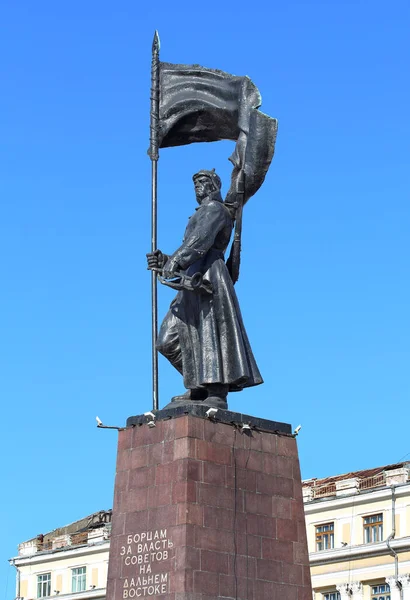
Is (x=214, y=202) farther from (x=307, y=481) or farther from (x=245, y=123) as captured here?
(x=307, y=481)

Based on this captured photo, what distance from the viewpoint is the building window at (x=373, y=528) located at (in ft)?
186

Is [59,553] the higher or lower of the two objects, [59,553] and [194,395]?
the higher

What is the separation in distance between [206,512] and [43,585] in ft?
174

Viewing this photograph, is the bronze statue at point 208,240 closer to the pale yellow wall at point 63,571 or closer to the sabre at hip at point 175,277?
the sabre at hip at point 175,277

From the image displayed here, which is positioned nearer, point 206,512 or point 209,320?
point 206,512

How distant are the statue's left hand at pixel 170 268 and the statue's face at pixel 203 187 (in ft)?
4.66

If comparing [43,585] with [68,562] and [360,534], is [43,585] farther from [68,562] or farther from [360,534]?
[360,534]

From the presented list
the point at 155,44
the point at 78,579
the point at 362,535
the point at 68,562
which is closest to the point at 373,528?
the point at 362,535

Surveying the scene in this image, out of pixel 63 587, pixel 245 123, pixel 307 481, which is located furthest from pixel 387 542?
pixel 245 123

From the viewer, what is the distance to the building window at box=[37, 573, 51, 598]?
69938mm

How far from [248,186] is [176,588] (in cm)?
673

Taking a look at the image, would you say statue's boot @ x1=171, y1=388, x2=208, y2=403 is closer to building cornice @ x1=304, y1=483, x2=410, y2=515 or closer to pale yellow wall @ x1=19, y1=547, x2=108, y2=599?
building cornice @ x1=304, y1=483, x2=410, y2=515

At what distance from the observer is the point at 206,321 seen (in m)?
21.0

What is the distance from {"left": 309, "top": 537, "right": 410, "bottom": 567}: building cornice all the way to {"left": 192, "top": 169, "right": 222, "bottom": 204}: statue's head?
3632cm
